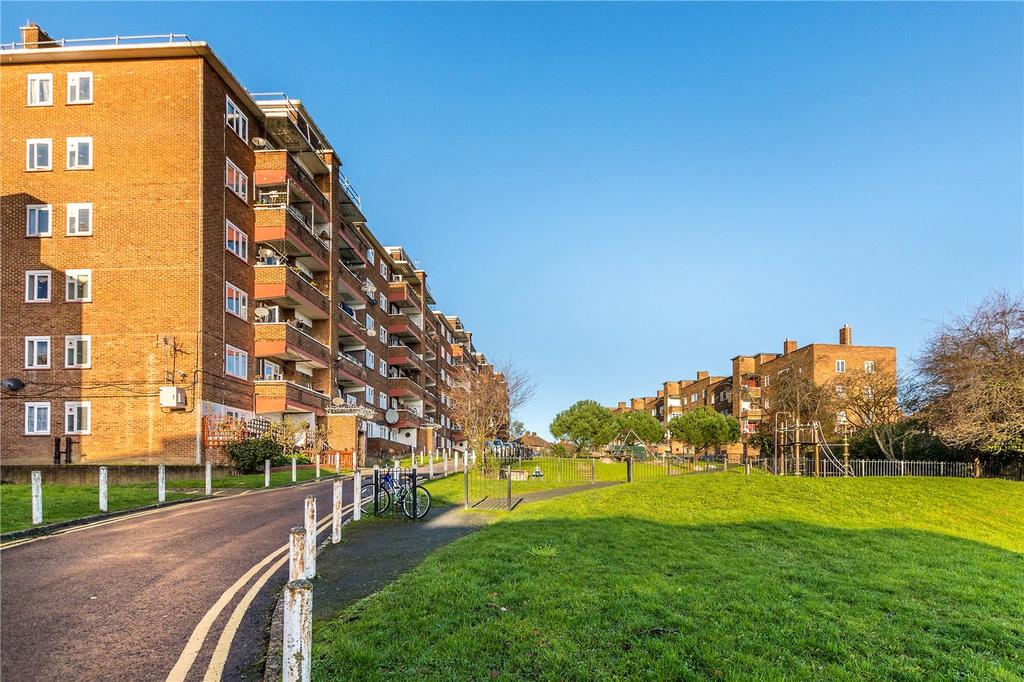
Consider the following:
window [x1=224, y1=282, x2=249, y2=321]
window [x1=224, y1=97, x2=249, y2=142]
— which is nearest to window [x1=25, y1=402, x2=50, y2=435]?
window [x1=224, y1=282, x2=249, y2=321]

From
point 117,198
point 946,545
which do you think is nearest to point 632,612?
point 946,545

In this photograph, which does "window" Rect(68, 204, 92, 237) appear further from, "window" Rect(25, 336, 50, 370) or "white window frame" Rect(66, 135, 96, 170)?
"window" Rect(25, 336, 50, 370)

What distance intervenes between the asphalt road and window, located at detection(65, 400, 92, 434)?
18.7 m

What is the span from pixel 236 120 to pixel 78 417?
16.3 m

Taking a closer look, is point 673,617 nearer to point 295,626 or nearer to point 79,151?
point 295,626

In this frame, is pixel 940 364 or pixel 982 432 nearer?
pixel 982 432

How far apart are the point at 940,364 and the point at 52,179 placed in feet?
132

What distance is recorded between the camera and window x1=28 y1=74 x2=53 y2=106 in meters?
30.7

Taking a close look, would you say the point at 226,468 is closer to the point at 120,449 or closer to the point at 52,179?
the point at 120,449

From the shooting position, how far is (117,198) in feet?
98.5

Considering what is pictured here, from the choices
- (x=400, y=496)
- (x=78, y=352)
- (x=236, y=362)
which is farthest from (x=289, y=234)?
(x=400, y=496)

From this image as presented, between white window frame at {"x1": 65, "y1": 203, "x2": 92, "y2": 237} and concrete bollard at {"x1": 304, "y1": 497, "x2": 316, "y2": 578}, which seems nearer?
concrete bollard at {"x1": 304, "y1": 497, "x2": 316, "y2": 578}

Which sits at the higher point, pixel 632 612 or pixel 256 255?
pixel 256 255

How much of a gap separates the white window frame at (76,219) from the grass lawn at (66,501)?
13632mm
